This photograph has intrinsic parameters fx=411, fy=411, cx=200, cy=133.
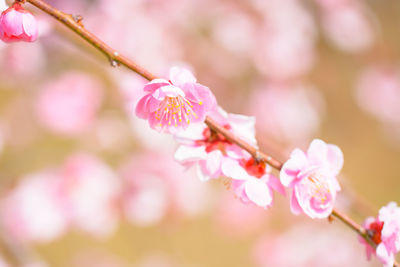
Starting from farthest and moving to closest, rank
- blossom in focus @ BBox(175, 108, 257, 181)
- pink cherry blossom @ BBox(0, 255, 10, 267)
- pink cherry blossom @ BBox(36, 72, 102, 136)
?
pink cherry blossom @ BBox(36, 72, 102, 136), pink cherry blossom @ BBox(0, 255, 10, 267), blossom in focus @ BBox(175, 108, 257, 181)

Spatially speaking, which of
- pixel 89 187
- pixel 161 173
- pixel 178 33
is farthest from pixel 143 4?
pixel 89 187

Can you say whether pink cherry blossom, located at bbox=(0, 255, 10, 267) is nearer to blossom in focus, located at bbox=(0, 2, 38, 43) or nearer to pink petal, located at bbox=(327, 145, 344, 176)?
blossom in focus, located at bbox=(0, 2, 38, 43)

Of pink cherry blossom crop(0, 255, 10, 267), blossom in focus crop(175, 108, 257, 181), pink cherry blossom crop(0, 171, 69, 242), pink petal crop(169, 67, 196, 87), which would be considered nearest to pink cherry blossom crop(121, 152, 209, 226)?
pink cherry blossom crop(0, 171, 69, 242)

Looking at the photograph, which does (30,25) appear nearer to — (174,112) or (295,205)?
(174,112)

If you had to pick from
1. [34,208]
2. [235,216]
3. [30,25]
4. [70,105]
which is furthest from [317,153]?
[235,216]

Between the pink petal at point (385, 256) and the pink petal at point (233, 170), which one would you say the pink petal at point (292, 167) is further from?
the pink petal at point (385, 256)

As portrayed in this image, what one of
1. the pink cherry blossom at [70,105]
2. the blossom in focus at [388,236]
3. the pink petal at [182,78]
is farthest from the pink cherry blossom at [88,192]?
the blossom in focus at [388,236]
